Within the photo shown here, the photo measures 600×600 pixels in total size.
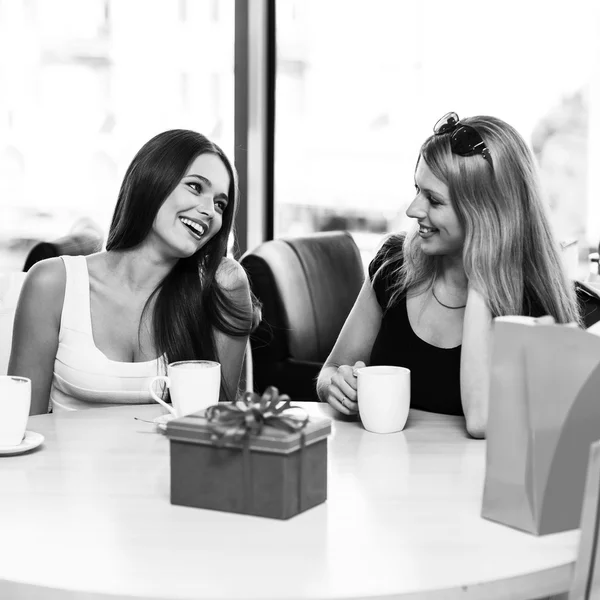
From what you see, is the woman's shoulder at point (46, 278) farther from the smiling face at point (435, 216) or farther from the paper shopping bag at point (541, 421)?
the paper shopping bag at point (541, 421)

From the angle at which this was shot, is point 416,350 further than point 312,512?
Yes

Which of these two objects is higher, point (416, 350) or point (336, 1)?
point (336, 1)

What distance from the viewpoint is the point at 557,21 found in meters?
3.35

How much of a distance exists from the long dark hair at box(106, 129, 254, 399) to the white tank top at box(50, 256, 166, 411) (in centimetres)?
10

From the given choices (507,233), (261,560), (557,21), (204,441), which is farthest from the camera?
(557,21)

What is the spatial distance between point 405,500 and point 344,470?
0.51 ft

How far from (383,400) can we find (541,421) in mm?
465

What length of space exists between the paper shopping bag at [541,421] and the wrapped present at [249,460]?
22 cm

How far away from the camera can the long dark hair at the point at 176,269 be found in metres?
1.98

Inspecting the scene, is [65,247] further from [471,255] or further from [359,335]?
[471,255]

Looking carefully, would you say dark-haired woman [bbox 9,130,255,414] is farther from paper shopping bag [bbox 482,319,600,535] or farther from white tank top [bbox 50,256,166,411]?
paper shopping bag [bbox 482,319,600,535]

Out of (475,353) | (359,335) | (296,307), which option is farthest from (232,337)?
(296,307)

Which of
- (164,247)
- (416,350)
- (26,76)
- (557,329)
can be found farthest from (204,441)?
(26,76)

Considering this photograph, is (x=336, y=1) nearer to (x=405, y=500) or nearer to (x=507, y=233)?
(x=507, y=233)
